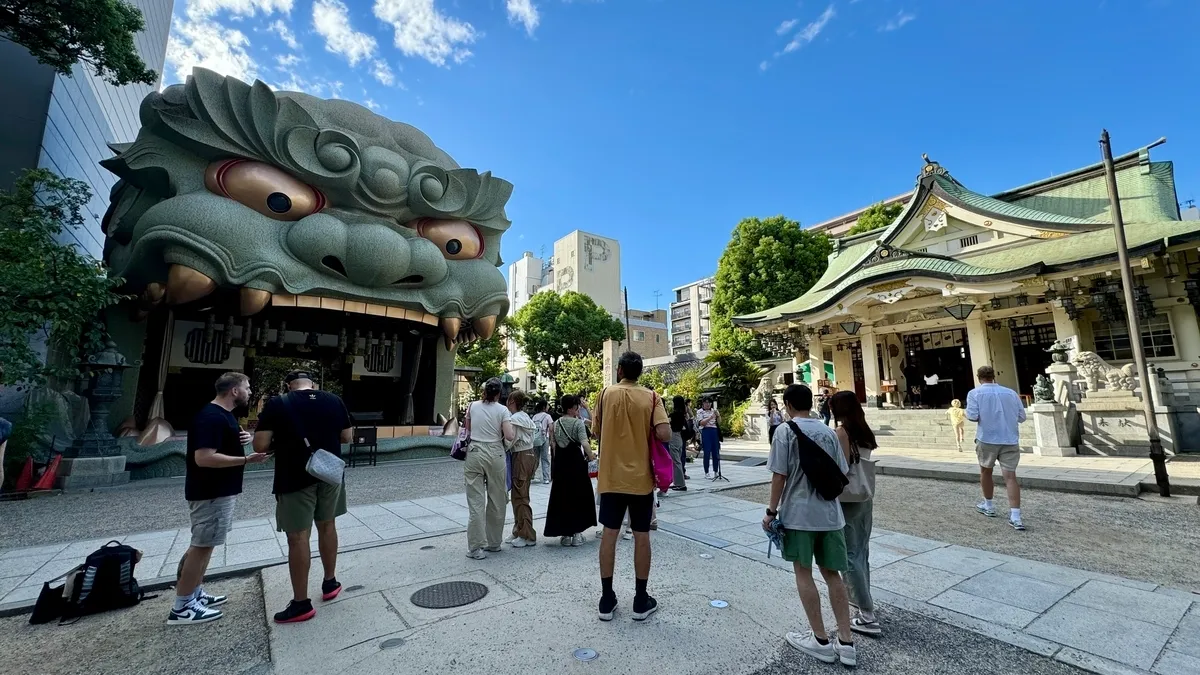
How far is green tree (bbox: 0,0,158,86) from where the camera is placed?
363 inches

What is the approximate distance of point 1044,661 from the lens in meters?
2.79

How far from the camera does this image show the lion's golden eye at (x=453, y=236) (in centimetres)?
1517

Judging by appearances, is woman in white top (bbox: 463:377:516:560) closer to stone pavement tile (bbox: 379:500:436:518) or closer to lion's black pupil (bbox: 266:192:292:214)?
stone pavement tile (bbox: 379:500:436:518)

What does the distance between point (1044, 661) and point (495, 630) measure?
10.7 feet

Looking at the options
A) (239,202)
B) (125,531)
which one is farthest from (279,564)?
(239,202)

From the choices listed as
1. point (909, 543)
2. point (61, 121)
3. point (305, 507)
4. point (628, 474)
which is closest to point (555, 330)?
point (61, 121)

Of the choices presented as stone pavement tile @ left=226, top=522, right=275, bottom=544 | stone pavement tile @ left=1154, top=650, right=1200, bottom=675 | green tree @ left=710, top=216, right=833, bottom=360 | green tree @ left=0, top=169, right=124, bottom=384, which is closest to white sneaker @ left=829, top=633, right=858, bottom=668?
stone pavement tile @ left=1154, top=650, right=1200, bottom=675

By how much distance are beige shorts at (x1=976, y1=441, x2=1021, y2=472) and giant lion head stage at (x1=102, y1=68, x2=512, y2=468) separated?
1316 centimetres

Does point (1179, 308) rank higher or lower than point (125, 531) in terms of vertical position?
higher

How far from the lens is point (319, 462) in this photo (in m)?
3.49

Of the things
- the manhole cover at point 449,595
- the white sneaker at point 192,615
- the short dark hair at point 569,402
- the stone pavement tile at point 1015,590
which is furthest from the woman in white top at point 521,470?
the stone pavement tile at point 1015,590

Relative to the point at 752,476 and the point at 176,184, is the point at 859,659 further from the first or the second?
the point at 176,184

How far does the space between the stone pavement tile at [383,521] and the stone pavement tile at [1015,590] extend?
6001 millimetres

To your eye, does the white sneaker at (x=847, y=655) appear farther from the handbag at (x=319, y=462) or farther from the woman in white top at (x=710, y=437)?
the woman in white top at (x=710, y=437)
